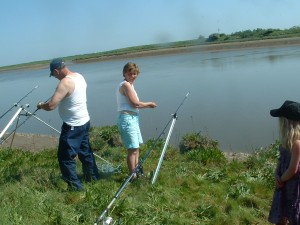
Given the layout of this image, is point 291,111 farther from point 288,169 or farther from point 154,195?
point 154,195

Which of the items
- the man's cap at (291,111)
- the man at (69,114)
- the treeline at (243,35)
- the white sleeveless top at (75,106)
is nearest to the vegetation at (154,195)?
the man at (69,114)

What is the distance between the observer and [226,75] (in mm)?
22453

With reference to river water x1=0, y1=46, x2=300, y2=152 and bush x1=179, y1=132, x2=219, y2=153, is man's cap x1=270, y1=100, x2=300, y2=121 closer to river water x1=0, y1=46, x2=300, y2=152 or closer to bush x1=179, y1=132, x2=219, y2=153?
bush x1=179, y1=132, x2=219, y2=153

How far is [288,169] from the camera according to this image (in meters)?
3.86

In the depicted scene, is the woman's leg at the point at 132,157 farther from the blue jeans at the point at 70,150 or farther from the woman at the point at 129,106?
the blue jeans at the point at 70,150

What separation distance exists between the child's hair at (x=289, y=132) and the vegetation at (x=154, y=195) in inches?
60.2

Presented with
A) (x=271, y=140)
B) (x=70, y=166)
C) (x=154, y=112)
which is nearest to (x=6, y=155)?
(x=70, y=166)

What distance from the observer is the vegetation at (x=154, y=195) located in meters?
4.75

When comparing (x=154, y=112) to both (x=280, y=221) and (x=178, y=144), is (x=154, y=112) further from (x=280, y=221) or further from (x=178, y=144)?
(x=280, y=221)

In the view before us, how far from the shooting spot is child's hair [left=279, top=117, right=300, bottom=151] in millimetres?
3736

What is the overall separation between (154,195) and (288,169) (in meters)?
2.03

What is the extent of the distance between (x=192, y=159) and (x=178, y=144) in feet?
5.88

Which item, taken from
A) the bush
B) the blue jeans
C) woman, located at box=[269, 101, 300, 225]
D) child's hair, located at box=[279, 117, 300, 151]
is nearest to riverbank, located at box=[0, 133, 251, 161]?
the bush

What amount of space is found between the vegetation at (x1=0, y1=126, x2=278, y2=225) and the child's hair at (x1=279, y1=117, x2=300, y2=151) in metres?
1.53
